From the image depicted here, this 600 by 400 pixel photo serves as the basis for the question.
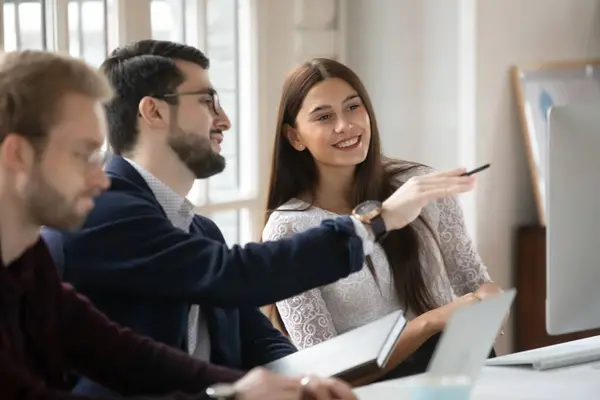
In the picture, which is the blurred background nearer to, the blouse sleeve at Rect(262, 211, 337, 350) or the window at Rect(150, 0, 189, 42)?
the window at Rect(150, 0, 189, 42)

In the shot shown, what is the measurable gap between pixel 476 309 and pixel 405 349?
1.05m

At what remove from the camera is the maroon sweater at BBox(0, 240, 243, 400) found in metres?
1.49

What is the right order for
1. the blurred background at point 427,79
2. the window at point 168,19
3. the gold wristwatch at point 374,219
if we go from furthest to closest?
the blurred background at point 427,79 < the window at point 168,19 < the gold wristwatch at point 374,219

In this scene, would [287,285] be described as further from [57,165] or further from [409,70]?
[409,70]

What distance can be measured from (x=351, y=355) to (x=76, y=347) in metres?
0.42

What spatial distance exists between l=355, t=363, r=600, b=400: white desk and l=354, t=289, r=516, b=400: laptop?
0.67ft

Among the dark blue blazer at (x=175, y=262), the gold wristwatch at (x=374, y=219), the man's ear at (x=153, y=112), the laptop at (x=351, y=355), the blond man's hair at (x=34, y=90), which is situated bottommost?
the laptop at (x=351, y=355)

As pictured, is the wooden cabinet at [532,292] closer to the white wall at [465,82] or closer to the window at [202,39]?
the white wall at [465,82]

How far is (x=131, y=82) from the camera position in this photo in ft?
6.42

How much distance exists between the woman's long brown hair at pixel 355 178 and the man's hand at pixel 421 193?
646 mm

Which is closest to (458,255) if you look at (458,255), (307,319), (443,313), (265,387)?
(458,255)

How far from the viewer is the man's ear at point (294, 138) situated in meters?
2.58

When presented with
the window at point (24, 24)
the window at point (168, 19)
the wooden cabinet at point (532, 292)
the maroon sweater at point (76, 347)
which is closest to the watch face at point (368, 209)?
the maroon sweater at point (76, 347)

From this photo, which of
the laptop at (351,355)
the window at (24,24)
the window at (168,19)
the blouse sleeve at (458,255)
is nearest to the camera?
the laptop at (351,355)
